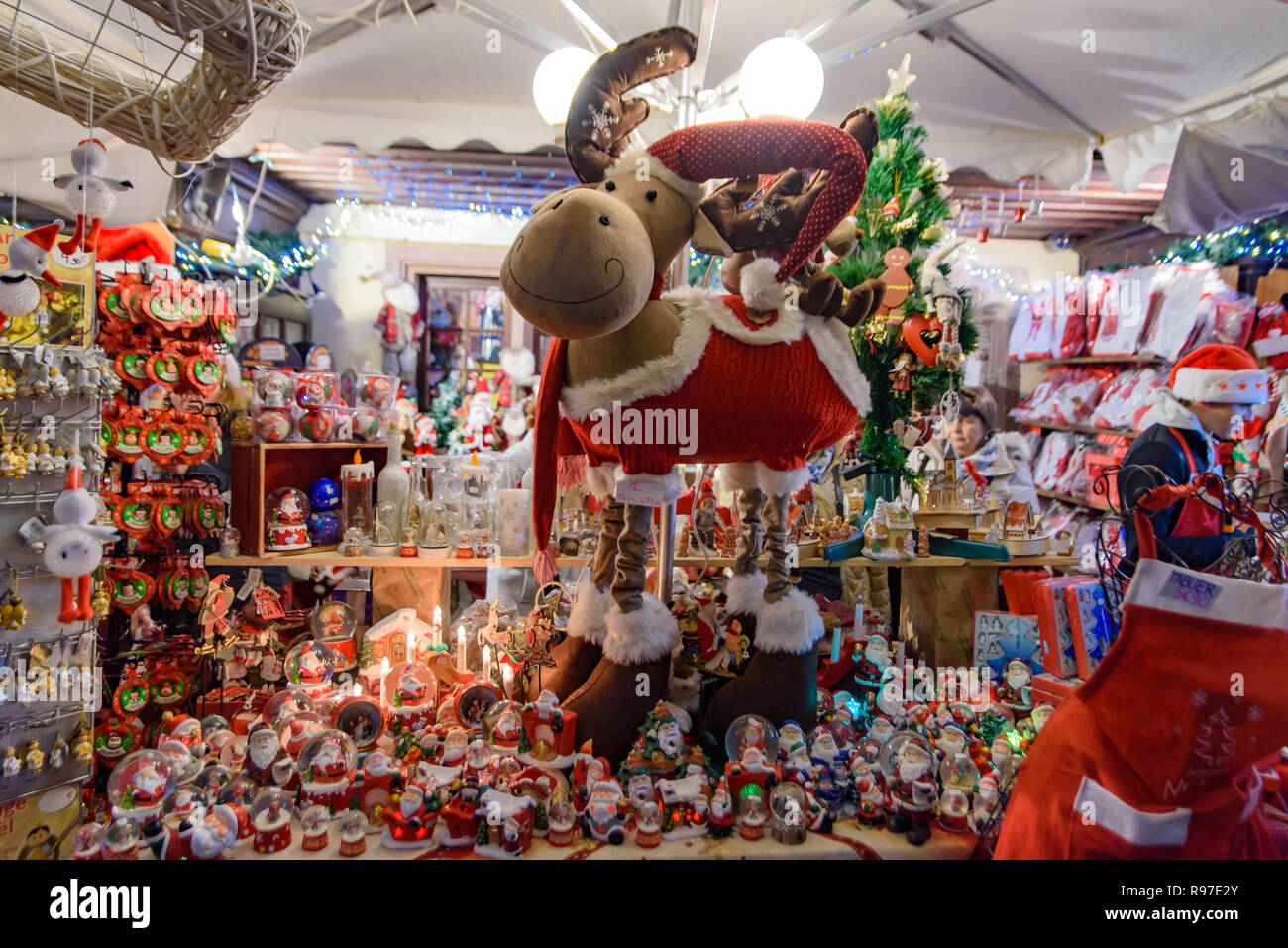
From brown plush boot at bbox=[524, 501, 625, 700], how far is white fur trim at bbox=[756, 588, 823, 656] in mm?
339

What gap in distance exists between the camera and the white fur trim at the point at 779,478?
58.1 inches

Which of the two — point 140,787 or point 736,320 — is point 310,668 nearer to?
point 140,787

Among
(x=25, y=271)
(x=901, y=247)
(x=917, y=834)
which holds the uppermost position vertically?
(x=901, y=247)

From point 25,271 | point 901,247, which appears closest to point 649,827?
point 25,271

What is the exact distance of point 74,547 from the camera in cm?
116

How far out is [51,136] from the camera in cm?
192

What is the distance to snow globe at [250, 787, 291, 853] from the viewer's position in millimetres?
1221

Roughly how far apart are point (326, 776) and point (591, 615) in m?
0.59

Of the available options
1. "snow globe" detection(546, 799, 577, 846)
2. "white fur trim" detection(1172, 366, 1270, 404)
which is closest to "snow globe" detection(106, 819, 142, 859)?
"snow globe" detection(546, 799, 577, 846)

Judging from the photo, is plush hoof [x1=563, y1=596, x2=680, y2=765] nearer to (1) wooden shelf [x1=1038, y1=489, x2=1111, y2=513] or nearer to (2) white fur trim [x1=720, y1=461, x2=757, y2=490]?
(2) white fur trim [x1=720, y1=461, x2=757, y2=490]

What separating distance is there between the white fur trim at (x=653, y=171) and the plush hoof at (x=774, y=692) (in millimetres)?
893

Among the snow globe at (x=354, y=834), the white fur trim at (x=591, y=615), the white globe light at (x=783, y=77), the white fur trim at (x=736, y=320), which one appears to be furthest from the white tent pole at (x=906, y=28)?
the snow globe at (x=354, y=834)
